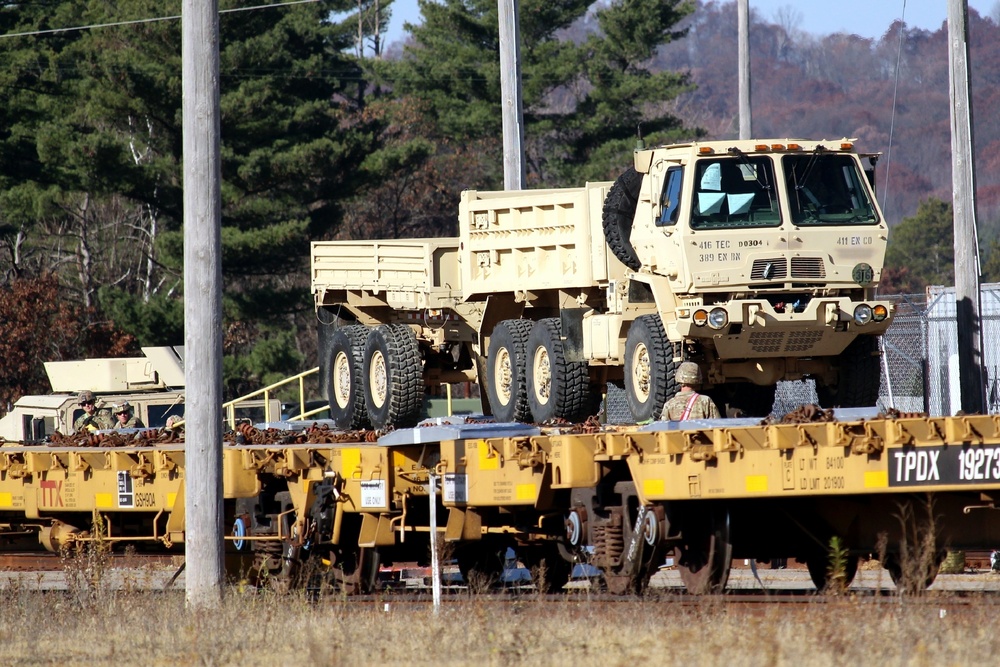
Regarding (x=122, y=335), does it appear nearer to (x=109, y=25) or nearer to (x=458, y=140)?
(x=109, y=25)

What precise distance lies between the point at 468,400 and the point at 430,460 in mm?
17165

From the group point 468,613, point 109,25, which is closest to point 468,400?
point 109,25

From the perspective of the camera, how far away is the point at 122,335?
38.3 meters

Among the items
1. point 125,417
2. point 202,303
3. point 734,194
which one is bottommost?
point 125,417

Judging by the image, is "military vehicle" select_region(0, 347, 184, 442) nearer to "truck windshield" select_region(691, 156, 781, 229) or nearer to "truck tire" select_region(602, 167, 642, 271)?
"truck tire" select_region(602, 167, 642, 271)

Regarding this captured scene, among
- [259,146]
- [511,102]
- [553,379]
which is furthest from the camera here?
[259,146]

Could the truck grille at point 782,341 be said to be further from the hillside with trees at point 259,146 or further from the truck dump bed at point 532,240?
the hillside with trees at point 259,146

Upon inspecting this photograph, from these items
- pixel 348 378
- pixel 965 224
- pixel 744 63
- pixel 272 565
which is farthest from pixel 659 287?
pixel 744 63

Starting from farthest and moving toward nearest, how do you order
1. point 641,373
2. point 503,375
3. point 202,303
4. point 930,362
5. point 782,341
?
point 930,362, point 503,375, point 641,373, point 782,341, point 202,303

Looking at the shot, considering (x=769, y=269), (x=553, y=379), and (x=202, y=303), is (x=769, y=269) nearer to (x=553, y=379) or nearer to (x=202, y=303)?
(x=553, y=379)

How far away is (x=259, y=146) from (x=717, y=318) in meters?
26.8

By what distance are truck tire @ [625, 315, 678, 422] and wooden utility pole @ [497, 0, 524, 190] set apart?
7.82 m

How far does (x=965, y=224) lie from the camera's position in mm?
19047

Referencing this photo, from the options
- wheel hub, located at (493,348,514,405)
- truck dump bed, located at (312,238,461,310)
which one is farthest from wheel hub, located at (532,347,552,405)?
truck dump bed, located at (312,238,461,310)
